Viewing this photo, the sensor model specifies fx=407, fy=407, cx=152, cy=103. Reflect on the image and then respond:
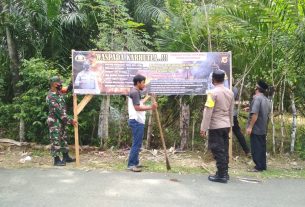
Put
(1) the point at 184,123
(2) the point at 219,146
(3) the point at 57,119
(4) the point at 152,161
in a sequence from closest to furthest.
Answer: (2) the point at 219,146 → (3) the point at 57,119 → (4) the point at 152,161 → (1) the point at 184,123

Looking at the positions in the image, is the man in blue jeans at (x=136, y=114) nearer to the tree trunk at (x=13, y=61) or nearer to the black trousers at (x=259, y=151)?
the black trousers at (x=259, y=151)

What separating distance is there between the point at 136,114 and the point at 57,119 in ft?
4.66

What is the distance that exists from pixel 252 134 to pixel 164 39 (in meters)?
2.72

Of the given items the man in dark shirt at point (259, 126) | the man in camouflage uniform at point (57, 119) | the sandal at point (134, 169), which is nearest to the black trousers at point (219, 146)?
the man in dark shirt at point (259, 126)

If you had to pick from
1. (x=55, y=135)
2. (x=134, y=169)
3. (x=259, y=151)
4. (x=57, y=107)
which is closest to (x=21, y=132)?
(x=55, y=135)

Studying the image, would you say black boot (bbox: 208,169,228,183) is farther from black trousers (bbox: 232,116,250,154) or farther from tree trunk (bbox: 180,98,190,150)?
tree trunk (bbox: 180,98,190,150)

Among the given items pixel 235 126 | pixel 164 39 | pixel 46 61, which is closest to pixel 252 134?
pixel 235 126

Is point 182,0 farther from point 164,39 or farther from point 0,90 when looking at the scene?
point 0,90

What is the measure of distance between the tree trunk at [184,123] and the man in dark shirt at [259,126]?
163 centimetres

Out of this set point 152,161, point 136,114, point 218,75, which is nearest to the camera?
point 218,75

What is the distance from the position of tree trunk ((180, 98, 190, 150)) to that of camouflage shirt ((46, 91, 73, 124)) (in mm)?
2397

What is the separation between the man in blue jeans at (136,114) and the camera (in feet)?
21.1

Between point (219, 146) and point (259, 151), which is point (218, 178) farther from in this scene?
point (259, 151)

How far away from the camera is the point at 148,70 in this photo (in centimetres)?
713
